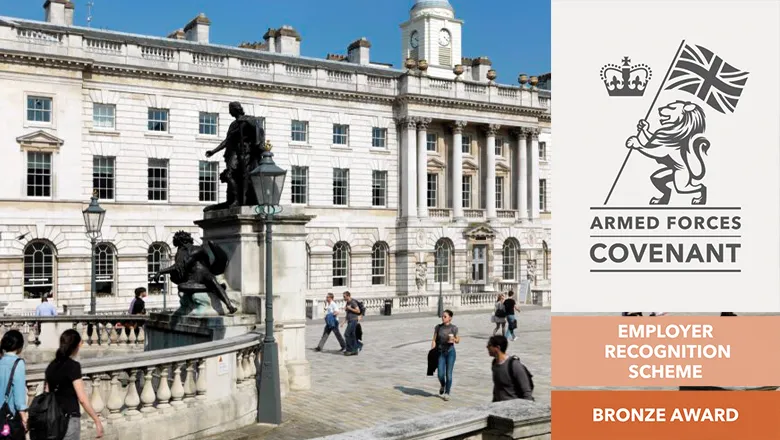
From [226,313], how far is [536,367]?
27.7 feet

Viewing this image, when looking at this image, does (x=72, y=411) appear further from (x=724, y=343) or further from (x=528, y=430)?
(x=724, y=343)

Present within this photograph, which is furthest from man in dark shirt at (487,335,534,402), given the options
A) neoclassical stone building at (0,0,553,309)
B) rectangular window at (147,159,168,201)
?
rectangular window at (147,159,168,201)

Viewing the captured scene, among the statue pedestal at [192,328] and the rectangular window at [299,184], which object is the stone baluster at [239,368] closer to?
the statue pedestal at [192,328]

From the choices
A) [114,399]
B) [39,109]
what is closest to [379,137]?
[39,109]

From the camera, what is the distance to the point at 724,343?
22.7 ft

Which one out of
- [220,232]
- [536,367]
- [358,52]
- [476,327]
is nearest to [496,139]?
[358,52]

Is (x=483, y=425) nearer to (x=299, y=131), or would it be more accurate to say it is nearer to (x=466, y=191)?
(x=299, y=131)

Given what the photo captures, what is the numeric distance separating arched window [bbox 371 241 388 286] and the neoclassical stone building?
13cm

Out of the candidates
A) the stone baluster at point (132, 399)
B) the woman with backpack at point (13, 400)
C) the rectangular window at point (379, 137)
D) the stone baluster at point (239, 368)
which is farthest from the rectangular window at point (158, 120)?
the woman with backpack at point (13, 400)

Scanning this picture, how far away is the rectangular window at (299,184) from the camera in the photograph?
48562 mm

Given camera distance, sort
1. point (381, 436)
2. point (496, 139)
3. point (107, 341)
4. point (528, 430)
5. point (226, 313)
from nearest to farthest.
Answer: point (381, 436), point (528, 430), point (226, 313), point (107, 341), point (496, 139)

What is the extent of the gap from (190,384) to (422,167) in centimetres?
4292

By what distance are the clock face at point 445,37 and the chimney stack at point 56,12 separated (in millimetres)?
29462

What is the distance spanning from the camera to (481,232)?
180ft
